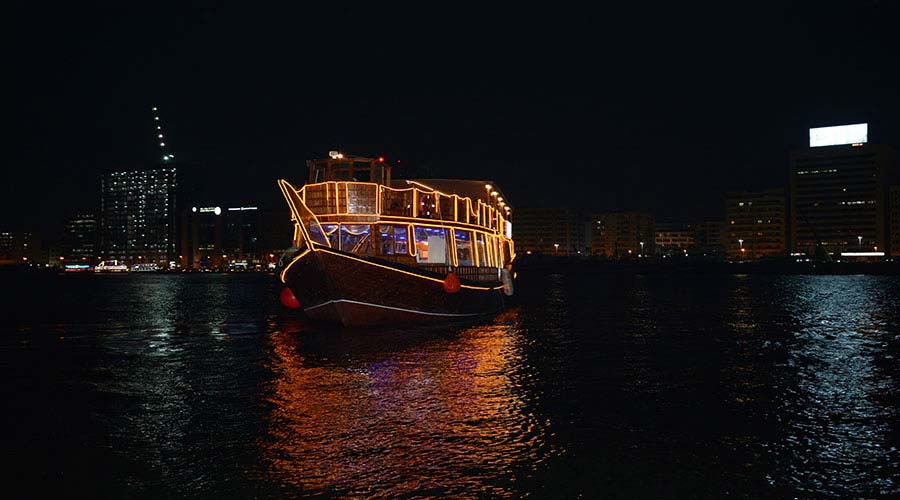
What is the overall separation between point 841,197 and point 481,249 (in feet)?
607

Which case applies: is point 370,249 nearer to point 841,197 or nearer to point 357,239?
point 357,239

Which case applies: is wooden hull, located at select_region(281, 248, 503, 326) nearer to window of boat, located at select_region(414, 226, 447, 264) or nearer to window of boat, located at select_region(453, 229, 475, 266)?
window of boat, located at select_region(414, 226, 447, 264)

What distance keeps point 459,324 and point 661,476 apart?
2190 centimetres

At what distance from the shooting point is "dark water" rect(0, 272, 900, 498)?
8984mm

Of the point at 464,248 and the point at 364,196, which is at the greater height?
the point at 364,196

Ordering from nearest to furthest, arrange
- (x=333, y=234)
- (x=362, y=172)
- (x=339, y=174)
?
1. (x=333, y=234)
2. (x=339, y=174)
3. (x=362, y=172)

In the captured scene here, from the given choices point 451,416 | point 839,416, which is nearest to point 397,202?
point 451,416

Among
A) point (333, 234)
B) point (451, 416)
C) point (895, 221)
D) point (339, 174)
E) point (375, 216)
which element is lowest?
point (451, 416)

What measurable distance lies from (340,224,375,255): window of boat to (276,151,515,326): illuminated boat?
0.04 metres

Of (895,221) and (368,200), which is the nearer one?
(368,200)

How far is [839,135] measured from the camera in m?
189

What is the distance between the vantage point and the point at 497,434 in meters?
11.3

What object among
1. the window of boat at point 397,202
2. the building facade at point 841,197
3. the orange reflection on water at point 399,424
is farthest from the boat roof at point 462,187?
the building facade at point 841,197

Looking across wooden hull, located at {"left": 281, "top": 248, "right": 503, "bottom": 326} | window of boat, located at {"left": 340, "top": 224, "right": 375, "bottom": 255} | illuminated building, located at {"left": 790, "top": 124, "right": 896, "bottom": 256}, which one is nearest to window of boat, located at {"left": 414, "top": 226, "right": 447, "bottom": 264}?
wooden hull, located at {"left": 281, "top": 248, "right": 503, "bottom": 326}
